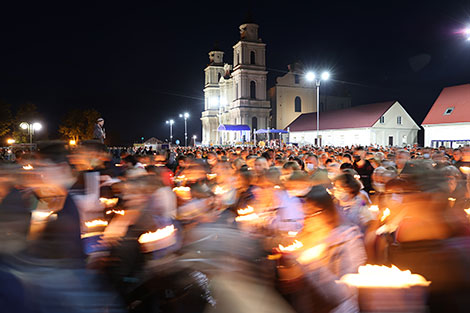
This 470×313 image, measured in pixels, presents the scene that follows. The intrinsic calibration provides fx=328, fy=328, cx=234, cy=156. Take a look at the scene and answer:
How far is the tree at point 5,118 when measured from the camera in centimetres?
6594

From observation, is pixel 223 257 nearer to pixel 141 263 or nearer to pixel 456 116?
pixel 141 263

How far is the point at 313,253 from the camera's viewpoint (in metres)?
3.58

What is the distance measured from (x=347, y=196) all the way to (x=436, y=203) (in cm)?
116

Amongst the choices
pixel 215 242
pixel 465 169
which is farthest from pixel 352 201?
pixel 465 169

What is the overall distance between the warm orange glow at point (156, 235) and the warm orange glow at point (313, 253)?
1.93 metres

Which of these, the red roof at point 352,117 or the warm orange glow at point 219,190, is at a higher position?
the red roof at point 352,117

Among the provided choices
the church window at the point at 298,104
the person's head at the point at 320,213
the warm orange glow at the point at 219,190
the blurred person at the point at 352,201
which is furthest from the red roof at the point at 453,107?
the person's head at the point at 320,213

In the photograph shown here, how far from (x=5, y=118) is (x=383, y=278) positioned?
264 ft

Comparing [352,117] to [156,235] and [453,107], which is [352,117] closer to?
[453,107]

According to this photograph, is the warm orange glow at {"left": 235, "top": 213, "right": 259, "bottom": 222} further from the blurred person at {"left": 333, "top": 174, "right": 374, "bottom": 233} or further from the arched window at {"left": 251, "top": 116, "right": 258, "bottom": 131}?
the arched window at {"left": 251, "top": 116, "right": 258, "bottom": 131}

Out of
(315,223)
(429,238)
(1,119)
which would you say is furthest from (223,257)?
(1,119)

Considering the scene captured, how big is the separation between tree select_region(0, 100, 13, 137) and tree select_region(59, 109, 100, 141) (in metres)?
23.3

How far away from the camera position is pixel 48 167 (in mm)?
4137

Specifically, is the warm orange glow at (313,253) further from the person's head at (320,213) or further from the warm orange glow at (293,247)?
the warm orange glow at (293,247)
